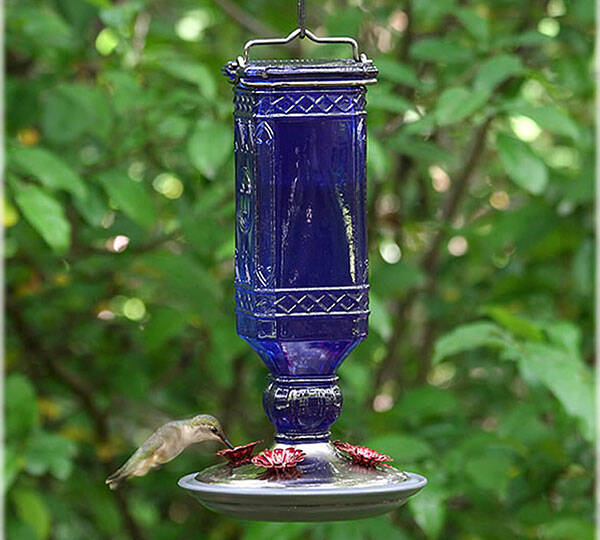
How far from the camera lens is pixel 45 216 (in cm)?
213

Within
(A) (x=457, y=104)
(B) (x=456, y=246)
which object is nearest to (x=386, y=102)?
(A) (x=457, y=104)

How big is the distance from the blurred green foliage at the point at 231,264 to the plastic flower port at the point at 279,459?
0.81 meters

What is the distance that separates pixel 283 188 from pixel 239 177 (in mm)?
77

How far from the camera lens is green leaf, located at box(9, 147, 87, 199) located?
219 centimetres

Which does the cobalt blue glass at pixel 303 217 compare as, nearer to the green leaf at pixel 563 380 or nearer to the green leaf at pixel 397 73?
the green leaf at pixel 563 380

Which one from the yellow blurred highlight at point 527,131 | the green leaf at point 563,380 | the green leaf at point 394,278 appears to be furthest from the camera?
the yellow blurred highlight at point 527,131

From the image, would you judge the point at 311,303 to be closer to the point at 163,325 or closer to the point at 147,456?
the point at 147,456

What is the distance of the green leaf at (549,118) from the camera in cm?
220

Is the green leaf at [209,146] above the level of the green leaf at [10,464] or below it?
above

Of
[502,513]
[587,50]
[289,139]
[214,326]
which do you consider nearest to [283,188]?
[289,139]

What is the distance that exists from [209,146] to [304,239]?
2.97 feet

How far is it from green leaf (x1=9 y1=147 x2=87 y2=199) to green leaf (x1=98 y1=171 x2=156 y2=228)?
127mm

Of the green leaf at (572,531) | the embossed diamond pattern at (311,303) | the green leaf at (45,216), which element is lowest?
the green leaf at (572,531)

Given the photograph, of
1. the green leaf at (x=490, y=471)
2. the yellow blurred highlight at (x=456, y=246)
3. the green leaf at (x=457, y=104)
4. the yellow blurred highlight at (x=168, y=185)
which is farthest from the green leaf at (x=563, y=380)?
the yellow blurred highlight at (x=456, y=246)
